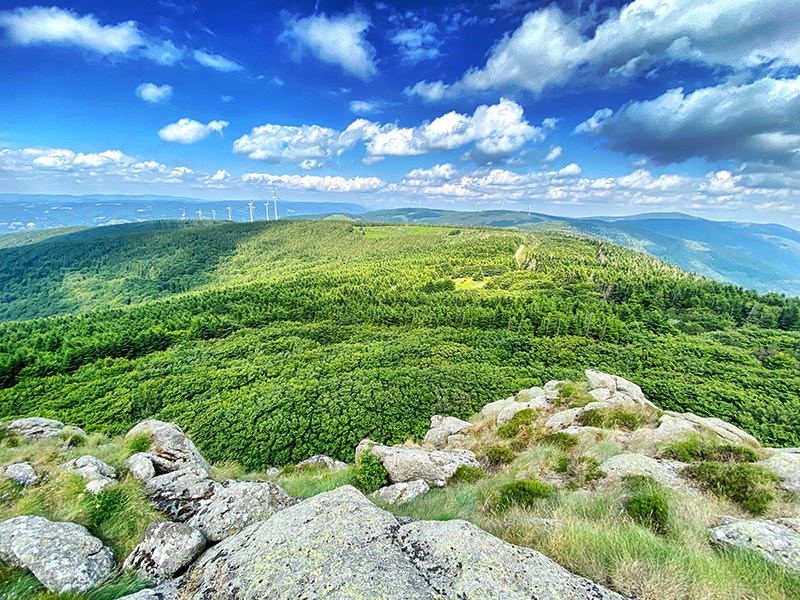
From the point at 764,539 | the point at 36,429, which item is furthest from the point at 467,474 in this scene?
the point at 36,429

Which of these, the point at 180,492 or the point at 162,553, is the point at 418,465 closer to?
the point at 180,492

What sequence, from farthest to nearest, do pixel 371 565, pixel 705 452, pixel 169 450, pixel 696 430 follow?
pixel 696 430
pixel 169 450
pixel 705 452
pixel 371 565

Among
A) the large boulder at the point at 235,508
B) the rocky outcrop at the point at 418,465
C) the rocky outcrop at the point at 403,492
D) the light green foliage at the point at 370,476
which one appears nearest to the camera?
the large boulder at the point at 235,508

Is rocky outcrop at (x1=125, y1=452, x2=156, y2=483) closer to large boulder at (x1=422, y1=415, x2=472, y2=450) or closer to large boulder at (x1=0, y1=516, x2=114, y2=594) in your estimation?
large boulder at (x1=0, y1=516, x2=114, y2=594)

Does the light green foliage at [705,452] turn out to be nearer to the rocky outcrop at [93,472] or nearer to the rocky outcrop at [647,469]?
the rocky outcrop at [647,469]

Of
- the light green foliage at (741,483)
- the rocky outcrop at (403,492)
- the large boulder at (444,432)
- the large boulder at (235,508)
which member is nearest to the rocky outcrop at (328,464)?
the large boulder at (444,432)

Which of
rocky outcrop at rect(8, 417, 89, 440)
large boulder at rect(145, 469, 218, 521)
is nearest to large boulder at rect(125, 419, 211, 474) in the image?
large boulder at rect(145, 469, 218, 521)
